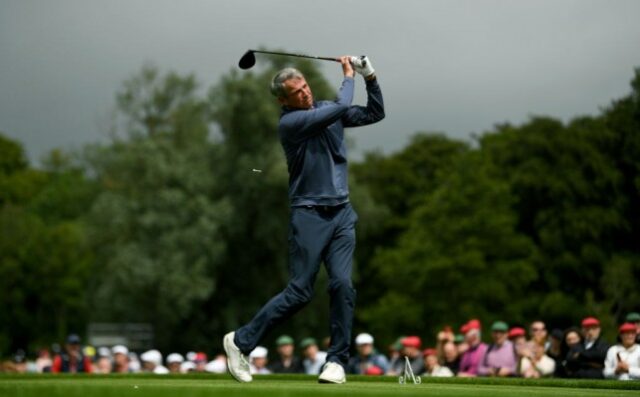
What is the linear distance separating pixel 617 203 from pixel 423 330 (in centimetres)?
1187

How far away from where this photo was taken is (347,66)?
11.1 metres

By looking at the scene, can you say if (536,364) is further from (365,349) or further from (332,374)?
(332,374)

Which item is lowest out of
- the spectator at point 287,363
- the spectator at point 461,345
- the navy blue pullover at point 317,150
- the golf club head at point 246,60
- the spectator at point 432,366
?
the spectator at point 287,363

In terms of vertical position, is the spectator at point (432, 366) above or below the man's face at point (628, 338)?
below

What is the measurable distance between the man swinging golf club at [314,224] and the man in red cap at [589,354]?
5907mm

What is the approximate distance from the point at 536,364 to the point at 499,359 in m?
0.71

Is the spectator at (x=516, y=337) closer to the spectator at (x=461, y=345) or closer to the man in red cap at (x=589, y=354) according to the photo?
the spectator at (x=461, y=345)

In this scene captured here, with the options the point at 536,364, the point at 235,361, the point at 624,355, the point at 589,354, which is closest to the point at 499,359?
the point at 536,364

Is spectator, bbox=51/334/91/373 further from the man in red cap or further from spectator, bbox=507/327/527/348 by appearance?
the man in red cap

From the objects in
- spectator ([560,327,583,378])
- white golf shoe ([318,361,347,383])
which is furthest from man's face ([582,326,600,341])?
white golf shoe ([318,361,347,383])

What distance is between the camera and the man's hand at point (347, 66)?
36.2 feet

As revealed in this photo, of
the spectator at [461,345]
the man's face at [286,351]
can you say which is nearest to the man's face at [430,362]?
the spectator at [461,345]

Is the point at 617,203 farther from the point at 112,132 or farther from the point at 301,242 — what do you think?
the point at 301,242

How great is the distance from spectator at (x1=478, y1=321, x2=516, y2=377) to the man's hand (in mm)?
8089
